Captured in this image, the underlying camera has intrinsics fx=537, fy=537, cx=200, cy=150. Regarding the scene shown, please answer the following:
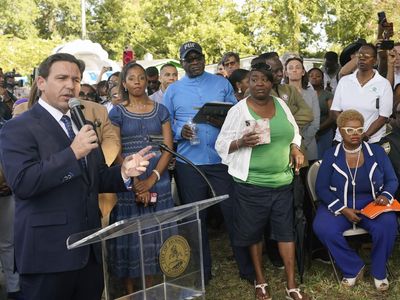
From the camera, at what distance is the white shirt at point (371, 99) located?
543cm

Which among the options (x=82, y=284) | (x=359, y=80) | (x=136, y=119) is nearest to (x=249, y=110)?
(x=136, y=119)

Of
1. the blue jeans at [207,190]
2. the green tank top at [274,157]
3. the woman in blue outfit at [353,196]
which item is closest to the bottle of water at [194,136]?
the blue jeans at [207,190]

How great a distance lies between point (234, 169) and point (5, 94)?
4.38 metres

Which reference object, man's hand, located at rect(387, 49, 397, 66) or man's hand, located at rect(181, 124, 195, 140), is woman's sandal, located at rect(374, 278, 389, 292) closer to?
man's hand, located at rect(181, 124, 195, 140)

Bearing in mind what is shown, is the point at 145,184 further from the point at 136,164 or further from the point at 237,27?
the point at 237,27

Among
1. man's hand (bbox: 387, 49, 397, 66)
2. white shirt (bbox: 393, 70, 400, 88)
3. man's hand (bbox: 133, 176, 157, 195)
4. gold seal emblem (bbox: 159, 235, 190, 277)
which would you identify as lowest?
gold seal emblem (bbox: 159, 235, 190, 277)

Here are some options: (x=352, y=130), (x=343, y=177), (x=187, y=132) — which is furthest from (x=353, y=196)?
(x=187, y=132)

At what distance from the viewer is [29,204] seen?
107 inches

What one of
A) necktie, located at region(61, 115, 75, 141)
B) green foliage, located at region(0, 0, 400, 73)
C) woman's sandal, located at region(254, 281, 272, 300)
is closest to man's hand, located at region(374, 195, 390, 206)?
woman's sandal, located at region(254, 281, 272, 300)

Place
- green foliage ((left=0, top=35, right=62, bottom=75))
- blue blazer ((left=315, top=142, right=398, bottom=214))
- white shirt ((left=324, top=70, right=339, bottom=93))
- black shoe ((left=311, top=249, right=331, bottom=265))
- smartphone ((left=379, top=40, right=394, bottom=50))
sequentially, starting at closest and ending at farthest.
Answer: blue blazer ((left=315, top=142, right=398, bottom=214)) < black shoe ((left=311, top=249, right=331, bottom=265)) < smartphone ((left=379, top=40, right=394, bottom=50)) < white shirt ((left=324, top=70, right=339, bottom=93)) < green foliage ((left=0, top=35, right=62, bottom=75))

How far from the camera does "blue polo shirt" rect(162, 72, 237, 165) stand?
4.92 meters

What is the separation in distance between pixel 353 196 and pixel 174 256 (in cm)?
256

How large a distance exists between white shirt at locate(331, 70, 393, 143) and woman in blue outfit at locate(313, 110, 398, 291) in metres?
0.45

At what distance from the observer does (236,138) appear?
4547 mm
